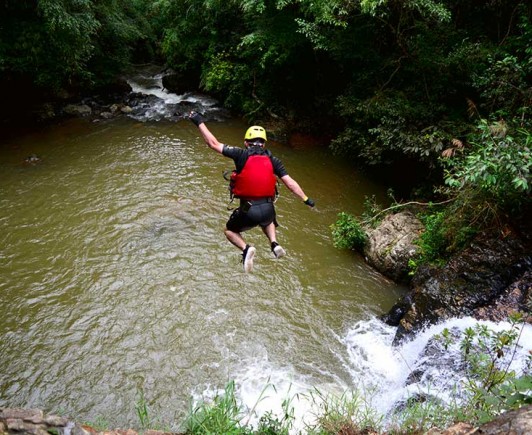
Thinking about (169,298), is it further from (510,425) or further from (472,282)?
(510,425)

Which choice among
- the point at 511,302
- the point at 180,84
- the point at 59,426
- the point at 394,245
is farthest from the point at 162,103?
the point at 511,302

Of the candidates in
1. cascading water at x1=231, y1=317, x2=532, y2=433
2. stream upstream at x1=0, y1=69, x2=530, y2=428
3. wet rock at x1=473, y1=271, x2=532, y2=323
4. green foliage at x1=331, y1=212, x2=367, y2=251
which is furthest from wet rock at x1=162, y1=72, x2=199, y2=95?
wet rock at x1=473, y1=271, x2=532, y2=323

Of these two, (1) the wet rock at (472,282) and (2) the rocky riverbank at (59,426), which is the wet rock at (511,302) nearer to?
(1) the wet rock at (472,282)

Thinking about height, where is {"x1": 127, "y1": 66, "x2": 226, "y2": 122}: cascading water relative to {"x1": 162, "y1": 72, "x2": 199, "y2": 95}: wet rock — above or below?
below

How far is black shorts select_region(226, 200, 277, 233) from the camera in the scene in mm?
5176

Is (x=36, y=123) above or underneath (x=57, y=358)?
above

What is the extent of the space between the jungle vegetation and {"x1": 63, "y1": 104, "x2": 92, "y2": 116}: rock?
2.35 ft

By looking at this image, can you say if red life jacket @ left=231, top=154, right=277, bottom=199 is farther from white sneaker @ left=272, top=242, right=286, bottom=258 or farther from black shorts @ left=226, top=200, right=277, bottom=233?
white sneaker @ left=272, top=242, right=286, bottom=258

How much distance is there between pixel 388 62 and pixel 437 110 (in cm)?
193

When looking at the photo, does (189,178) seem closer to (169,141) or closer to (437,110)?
(169,141)

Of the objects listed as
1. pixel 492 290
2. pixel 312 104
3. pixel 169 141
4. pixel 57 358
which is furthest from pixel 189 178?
pixel 492 290

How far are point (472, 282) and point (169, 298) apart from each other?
495 centimetres

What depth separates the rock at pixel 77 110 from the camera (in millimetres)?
14133

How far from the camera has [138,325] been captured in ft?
20.7
